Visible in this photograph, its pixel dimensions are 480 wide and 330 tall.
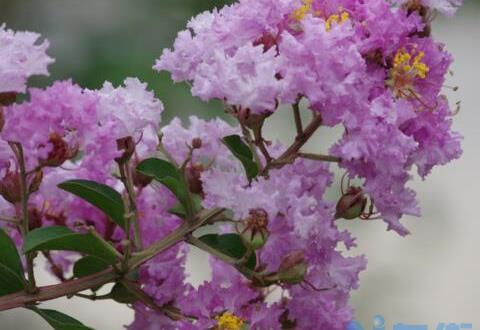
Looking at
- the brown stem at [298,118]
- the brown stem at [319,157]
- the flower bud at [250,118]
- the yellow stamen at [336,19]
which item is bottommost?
the brown stem at [319,157]

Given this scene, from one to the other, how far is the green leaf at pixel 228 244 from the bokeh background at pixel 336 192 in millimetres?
1284

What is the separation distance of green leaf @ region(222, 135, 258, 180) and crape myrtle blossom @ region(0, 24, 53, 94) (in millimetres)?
156

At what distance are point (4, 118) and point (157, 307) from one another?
8.5 inches

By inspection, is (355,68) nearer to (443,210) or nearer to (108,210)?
(108,210)

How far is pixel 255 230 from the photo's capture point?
888 millimetres

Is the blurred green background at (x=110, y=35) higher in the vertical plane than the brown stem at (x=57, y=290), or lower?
higher

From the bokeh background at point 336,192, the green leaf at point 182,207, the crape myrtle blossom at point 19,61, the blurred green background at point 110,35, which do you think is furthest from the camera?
the bokeh background at point 336,192

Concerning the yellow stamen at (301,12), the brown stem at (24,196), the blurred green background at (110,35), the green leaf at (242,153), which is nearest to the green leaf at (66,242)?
the brown stem at (24,196)

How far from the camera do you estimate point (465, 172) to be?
121 inches

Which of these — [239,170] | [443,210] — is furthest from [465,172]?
[239,170]

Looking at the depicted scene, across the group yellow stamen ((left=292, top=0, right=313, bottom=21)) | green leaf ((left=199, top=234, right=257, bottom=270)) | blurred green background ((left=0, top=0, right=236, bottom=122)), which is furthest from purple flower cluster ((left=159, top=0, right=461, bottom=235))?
blurred green background ((left=0, top=0, right=236, bottom=122))

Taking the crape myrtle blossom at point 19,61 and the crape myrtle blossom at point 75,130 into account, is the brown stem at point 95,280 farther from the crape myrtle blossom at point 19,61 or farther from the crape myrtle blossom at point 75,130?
the crape myrtle blossom at point 19,61

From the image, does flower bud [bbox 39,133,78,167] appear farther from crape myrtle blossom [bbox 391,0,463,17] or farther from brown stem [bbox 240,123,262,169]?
crape myrtle blossom [bbox 391,0,463,17]

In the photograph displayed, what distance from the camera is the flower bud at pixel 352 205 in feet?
3.08
